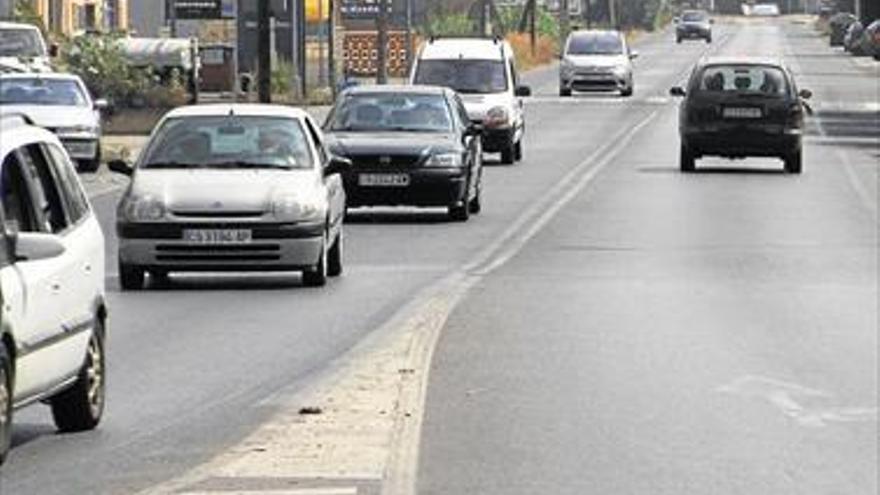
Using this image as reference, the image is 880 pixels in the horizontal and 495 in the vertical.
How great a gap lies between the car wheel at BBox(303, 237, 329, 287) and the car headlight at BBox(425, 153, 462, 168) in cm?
817

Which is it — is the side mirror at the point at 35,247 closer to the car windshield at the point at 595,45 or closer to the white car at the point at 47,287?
the white car at the point at 47,287

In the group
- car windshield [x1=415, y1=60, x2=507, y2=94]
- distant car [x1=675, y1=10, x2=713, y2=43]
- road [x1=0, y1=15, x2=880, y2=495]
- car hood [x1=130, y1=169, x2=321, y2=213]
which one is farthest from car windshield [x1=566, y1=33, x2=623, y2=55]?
distant car [x1=675, y1=10, x2=713, y2=43]

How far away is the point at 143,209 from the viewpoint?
24297 mm

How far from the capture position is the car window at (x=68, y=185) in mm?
14500

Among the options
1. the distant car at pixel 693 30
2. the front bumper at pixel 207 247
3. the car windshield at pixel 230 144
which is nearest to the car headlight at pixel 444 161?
the car windshield at pixel 230 144

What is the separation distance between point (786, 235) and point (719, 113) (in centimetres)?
1243

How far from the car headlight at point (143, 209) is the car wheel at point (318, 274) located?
1.36 m

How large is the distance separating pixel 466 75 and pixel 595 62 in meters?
35.4

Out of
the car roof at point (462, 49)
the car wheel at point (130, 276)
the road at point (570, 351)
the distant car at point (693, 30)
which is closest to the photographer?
the road at point (570, 351)

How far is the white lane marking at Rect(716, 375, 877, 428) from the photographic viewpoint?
1634cm

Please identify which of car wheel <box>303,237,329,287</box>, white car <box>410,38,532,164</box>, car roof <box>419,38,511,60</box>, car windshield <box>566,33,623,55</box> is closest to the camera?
car wheel <box>303,237,329,287</box>

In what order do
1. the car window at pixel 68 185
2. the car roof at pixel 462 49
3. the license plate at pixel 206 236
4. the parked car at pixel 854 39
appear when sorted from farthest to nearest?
1. the parked car at pixel 854 39
2. the car roof at pixel 462 49
3. the license plate at pixel 206 236
4. the car window at pixel 68 185

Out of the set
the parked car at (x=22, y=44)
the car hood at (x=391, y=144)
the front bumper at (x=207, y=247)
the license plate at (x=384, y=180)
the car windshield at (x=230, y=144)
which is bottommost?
the parked car at (x=22, y=44)

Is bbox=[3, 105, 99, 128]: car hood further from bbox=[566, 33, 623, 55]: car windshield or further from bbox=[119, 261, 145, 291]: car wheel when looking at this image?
bbox=[566, 33, 623, 55]: car windshield
